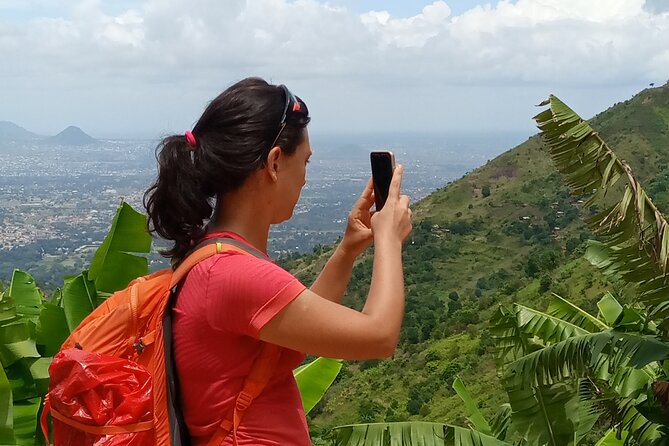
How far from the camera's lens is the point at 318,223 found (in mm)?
71312

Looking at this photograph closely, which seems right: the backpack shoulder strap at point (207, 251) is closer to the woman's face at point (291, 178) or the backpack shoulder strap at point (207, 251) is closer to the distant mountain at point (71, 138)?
the woman's face at point (291, 178)

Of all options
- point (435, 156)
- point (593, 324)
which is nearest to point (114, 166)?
point (435, 156)

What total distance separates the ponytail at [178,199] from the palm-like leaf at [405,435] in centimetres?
191

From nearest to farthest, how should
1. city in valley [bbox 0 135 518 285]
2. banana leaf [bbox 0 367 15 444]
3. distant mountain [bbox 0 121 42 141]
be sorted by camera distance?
banana leaf [bbox 0 367 15 444] < city in valley [bbox 0 135 518 285] < distant mountain [bbox 0 121 42 141]

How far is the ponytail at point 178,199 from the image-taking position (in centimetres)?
174

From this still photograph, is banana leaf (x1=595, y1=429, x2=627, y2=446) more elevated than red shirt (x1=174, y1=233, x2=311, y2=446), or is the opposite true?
red shirt (x1=174, y1=233, x2=311, y2=446)

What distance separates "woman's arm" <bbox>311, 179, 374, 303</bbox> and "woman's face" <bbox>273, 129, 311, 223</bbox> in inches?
10.1

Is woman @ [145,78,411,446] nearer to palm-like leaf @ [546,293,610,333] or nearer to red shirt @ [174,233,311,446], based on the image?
red shirt @ [174,233,311,446]

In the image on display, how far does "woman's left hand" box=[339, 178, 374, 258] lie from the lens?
2.04 meters

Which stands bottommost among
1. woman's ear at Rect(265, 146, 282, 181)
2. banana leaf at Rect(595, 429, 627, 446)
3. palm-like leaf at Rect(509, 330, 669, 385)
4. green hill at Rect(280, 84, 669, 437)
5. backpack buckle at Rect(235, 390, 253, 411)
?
green hill at Rect(280, 84, 669, 437)

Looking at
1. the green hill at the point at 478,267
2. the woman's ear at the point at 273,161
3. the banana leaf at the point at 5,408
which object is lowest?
the green hill at the point at 478,267

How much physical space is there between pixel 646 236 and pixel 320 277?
2431mm

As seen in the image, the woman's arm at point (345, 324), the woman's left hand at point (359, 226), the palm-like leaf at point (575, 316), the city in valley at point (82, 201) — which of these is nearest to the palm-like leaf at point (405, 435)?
the woman's left hand at point (359, 226)

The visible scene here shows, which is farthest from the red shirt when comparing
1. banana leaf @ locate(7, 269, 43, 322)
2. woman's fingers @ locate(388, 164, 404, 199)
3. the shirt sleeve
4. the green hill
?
the green hill
